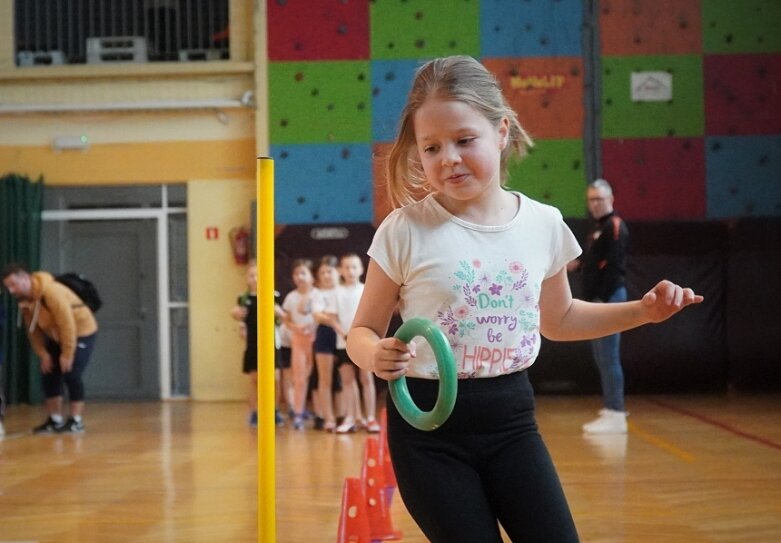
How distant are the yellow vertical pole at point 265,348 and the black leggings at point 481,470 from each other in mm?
299

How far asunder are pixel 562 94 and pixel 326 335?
4.75 metres

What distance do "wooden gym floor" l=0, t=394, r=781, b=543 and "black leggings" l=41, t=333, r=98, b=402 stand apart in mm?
449

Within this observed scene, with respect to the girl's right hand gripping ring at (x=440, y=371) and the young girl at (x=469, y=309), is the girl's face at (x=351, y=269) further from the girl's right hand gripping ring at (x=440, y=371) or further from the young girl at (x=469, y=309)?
the girl's right hand gripping ring at (x=440, y=371)

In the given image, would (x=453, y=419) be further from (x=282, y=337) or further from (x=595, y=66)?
(x=595, y=66)

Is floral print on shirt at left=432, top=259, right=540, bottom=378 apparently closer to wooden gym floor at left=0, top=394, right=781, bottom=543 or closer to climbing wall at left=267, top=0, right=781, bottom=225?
wooden gym floor at left=0, top=394, right=781, bottom=543

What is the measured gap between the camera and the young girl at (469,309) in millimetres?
2117

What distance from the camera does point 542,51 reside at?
11.6m

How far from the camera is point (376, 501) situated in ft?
14.9

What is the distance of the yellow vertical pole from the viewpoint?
7.55ft

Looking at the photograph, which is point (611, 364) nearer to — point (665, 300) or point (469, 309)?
point (665, 300)

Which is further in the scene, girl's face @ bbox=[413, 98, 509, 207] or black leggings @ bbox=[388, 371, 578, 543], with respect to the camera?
girl's face @ bbox=[413, 98, 509, 207]

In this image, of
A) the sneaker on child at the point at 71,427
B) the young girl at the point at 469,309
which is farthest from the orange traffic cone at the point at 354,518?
the sneaker on child at the point at 71,427

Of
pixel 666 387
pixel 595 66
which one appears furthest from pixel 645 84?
pixel 666 387

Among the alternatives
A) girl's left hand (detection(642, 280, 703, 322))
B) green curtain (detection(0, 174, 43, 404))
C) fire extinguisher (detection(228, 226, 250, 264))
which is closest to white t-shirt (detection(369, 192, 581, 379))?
girl's left hand (detection(642, 280, 703, 322))
